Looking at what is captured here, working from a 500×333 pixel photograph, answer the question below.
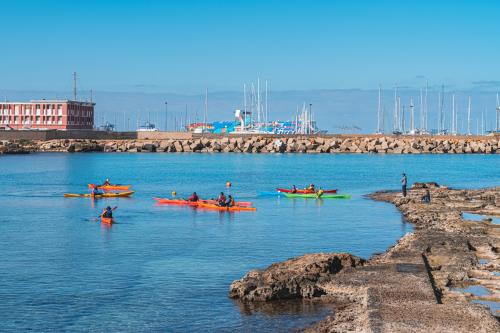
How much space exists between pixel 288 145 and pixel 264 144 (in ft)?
17.1

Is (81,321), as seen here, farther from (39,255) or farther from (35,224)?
(35,224)

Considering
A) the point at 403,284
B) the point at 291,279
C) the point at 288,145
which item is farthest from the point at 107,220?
the point at 288,145

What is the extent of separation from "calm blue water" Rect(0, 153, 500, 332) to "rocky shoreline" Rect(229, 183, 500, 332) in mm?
1049

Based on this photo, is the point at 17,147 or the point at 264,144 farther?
the point at 264,144

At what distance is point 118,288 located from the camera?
28109 millimetres

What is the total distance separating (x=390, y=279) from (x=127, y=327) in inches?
344

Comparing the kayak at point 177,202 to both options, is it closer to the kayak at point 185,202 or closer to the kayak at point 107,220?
the kayak at point 185,202

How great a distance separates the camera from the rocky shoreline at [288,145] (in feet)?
521

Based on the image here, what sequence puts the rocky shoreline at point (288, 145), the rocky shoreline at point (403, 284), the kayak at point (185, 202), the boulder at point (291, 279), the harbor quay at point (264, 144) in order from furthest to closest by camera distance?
1. the harbor quay at point (264, 144)
2. the rocky shoreline at point (288, 145)
3. the kayak at point (185, 202)
4. the boulder at point (291, 279)
5. the rocky shoreline at point (403, 284)

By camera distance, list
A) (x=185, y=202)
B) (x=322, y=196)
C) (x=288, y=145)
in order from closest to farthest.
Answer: (x=185, y=202) < (x=322, y=196) < (x=288, y=145)

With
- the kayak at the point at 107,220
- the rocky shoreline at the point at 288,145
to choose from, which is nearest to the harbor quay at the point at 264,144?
the rocky shoreline at the point at 288,145

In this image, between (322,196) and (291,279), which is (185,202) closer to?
(322,196)

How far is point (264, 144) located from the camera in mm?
163875

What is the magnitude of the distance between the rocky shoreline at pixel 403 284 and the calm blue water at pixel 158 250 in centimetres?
105
